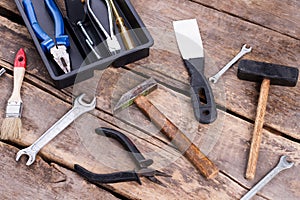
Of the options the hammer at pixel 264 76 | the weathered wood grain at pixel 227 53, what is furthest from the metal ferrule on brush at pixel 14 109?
the hammer at pixel 264 76

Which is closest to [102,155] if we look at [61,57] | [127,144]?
[127,144]

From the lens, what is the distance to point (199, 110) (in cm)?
124

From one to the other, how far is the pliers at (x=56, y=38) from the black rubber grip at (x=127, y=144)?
195mm

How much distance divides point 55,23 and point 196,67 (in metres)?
0.41

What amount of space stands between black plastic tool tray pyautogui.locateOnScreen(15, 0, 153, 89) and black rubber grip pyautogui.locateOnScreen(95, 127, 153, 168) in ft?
0.53

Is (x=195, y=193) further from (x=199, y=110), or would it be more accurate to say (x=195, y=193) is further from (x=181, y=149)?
(x=199, y=110)

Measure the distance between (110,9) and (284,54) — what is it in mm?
520

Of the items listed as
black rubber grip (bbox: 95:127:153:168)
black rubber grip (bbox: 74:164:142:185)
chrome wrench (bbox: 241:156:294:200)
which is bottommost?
chrome wrench (bbox: 241:156:294:200)

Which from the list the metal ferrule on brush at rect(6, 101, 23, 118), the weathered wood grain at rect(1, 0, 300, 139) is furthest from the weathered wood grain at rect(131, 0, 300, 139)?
the metal ferrule on brush at rect(6, 101, 23, 118)

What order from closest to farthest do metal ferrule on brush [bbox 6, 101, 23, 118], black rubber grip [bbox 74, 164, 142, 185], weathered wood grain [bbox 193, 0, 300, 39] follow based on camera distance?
black rubber grip [bbox 74, 164, 142, 185], metal ferrule on brush [bbox 6, 101, 23, 118], weathered wood grain [bbox 193, 0, 300, 39]

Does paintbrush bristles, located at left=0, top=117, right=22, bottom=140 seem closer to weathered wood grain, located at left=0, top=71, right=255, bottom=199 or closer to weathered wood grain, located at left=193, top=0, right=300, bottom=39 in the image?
weathered wood grain, located at left=0, top=71, right=255, bottom=199

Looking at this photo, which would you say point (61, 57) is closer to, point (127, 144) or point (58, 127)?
point (58, 127)

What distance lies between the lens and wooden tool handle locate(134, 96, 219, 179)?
114 centimetres

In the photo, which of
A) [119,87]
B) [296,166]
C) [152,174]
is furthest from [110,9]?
[296,166]
